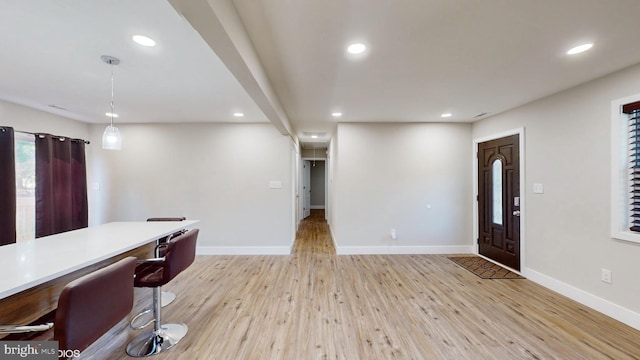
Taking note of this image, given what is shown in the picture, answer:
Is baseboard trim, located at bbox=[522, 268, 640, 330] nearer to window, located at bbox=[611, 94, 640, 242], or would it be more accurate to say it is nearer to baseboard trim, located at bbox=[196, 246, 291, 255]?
window, located at bbox=[611, 94, 640, 242]

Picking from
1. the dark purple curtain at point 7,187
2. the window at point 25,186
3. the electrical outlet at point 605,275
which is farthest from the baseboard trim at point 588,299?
the window at point 25,186

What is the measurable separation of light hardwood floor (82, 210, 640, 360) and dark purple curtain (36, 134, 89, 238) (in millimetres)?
2204

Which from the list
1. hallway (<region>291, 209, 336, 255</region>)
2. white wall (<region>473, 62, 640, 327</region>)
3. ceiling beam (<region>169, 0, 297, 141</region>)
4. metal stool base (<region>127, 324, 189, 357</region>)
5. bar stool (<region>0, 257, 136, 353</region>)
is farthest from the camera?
hallway (<region>291, 209, 336, 255</region>)

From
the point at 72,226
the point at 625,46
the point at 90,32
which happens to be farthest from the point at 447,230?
the point at 72,226

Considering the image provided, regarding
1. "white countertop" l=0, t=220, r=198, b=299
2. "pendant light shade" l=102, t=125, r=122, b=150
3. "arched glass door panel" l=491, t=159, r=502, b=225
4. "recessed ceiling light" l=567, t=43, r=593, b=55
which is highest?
"recessed ceiling light" l=567, t=43, r=593, b=55

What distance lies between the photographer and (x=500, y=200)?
3.95 m

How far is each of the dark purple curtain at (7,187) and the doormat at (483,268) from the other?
625cm

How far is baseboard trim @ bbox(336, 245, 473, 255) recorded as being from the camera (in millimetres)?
4574

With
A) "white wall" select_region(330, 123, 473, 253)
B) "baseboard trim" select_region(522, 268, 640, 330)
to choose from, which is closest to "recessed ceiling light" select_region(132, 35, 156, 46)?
"white wall" select_region(330, 123, 473, 253)

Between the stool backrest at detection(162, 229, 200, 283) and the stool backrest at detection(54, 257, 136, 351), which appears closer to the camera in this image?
the stool backrest at detection(54, 257, 136, 351)

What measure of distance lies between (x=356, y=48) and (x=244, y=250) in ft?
12.7

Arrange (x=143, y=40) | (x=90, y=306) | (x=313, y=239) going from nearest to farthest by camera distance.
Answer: (x=90, y=306) → (x=143, y=40) → (x=313, y=239)

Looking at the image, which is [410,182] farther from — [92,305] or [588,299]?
[92,305]

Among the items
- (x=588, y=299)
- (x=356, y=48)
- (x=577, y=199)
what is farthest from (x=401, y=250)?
(x=356, y=48)
